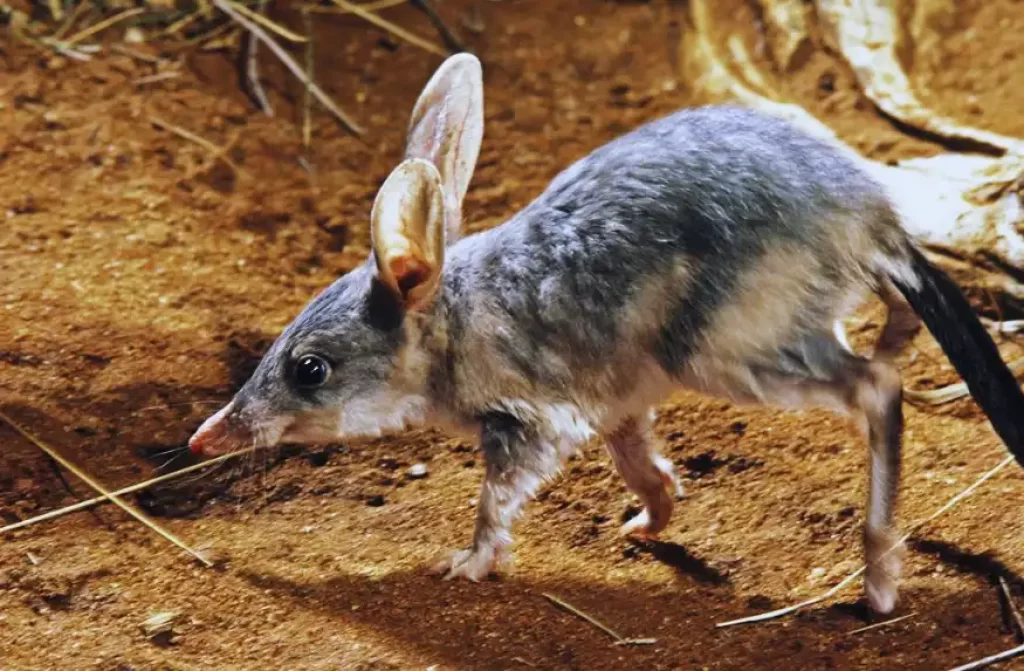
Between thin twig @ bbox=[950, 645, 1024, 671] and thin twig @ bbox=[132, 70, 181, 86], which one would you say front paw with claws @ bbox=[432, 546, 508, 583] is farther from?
thin twig @ bbox=[132, 70, 181, 86]

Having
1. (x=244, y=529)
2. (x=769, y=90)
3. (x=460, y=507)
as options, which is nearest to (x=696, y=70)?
(x=769, y=90)

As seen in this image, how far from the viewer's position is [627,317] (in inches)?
101

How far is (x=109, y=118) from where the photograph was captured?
451 cm

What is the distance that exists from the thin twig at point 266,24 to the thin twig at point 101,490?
225cm

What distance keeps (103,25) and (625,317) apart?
3242mm

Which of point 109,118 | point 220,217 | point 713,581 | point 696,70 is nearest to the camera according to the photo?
point 713,581

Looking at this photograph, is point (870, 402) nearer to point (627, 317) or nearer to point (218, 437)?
point (627, 317)

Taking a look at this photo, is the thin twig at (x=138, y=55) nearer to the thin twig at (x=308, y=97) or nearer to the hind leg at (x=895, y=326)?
the thin twig at (x=308, y=97)

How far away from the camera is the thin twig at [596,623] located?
256cm

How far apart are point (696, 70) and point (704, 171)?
8.29 ft

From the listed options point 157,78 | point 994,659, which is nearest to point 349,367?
point 994,659

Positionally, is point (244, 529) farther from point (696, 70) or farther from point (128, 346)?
point (696, 70)

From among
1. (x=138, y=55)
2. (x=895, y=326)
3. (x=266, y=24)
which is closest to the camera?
(x=895, y=326)

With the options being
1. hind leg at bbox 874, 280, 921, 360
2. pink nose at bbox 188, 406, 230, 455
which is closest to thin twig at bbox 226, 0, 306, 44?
pink nose at bbox 188, 406, 230, 455
